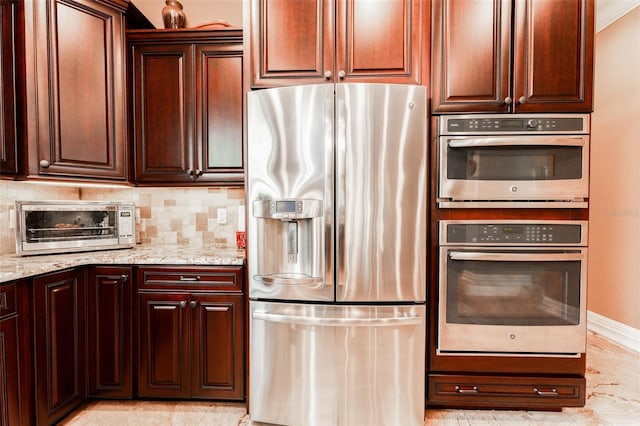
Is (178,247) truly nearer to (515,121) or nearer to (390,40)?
(390,40)

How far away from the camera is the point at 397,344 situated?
1.78 m

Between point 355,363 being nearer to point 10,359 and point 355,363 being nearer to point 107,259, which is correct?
point 107,259

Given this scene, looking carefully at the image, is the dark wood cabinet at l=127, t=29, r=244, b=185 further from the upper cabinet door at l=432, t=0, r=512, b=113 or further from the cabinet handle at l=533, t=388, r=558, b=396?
the cabinet handle at l=533, t=388, r=558, b=396

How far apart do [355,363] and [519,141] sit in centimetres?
145

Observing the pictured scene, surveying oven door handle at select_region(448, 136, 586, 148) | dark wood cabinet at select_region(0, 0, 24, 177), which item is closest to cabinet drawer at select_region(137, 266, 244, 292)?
dark wood cabinet at select_region(0, 0, 24, 177)

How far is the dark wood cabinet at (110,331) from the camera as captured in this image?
6.58ft

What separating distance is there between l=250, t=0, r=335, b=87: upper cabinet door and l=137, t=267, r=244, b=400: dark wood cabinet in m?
1.14

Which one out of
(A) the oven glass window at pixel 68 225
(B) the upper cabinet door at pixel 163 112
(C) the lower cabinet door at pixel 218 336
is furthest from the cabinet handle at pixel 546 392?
(A) the oven glass window at pixel 68 225

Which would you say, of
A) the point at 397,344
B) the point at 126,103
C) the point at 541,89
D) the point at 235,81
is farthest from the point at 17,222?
the point at 541,89

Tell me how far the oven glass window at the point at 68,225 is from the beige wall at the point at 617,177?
4.10 m

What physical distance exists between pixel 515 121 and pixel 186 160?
2.05m

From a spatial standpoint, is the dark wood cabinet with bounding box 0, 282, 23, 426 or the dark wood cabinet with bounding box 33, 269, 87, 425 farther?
the dark wood cabinet with bounding box 33, 269, 87, 425

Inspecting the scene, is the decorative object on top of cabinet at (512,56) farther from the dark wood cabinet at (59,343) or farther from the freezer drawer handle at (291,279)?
the dark wood cabinet at (59,343)

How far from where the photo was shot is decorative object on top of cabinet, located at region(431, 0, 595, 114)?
1.82m
